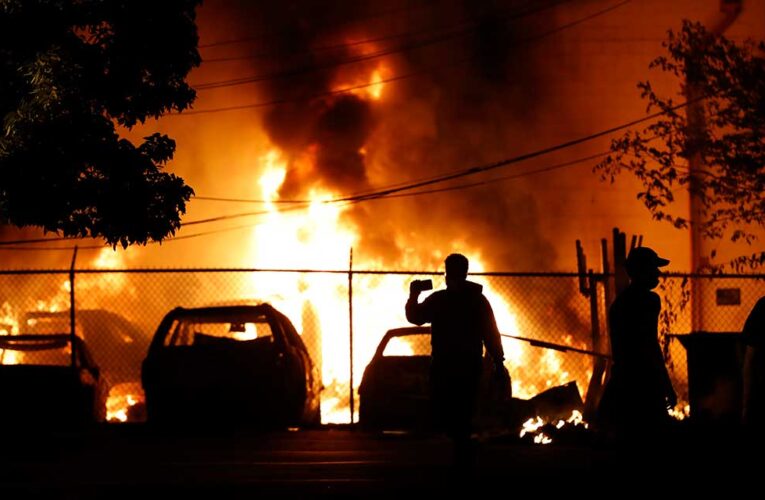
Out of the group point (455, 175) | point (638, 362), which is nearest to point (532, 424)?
point (638, 362)

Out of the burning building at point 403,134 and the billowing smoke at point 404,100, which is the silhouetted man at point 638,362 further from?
the billowing smoke at point 404,100

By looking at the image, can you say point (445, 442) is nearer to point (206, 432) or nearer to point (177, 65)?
point (206, 432)

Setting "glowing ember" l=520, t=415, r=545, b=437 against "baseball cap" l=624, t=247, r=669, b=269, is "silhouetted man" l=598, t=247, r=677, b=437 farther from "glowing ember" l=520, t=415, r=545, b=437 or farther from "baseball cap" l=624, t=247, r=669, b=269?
"glowing ember" l=520, t=415, r=545, b=437

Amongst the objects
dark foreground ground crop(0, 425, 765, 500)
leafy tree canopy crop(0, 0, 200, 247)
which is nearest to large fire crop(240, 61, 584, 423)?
dark foreground ground crop(0, 425, 765, 500)

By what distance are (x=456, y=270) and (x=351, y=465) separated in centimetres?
252

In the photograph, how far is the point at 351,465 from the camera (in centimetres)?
995

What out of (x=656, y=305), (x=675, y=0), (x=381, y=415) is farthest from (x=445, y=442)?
(x=675, y=0)

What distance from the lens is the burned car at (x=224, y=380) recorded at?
12617 millimetres

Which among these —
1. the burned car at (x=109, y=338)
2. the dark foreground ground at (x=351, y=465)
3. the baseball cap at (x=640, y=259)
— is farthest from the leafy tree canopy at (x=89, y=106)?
the burned car at (x=109, y=338)

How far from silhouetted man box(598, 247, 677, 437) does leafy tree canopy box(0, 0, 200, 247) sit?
5.89 metres

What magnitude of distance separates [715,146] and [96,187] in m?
8.98

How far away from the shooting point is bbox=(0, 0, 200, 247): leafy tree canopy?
10953 mm

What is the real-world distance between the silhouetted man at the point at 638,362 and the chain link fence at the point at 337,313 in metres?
8.93

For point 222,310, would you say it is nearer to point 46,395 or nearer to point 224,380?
point 224,380
